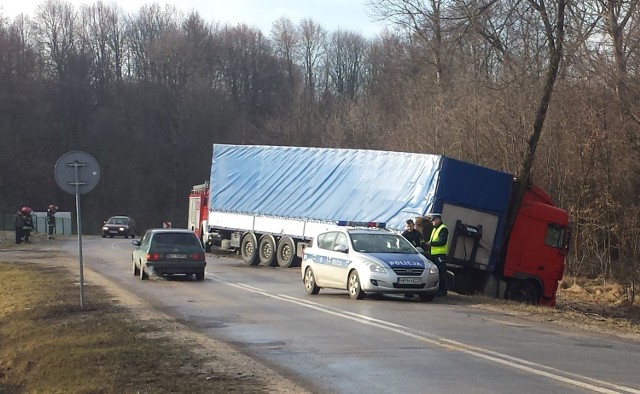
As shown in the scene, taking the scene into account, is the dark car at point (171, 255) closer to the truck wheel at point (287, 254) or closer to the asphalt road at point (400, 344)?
the asphalt road at point (400, 344)

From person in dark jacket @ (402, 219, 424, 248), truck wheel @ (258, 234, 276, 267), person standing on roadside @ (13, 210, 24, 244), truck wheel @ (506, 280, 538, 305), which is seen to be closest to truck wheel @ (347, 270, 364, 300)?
person in dark jacket @ (402, 219, 424, 248)

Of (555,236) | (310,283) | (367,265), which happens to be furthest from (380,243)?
(555,236)

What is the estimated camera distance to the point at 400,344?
12.4 meters

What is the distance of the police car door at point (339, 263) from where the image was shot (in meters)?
19.3

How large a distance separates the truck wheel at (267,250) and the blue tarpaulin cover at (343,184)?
2.93 ft

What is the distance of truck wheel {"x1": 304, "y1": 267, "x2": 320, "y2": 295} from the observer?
20527 mm

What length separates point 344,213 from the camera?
89.7ft

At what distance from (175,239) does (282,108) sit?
2462 inches

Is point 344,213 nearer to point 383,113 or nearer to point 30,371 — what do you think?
point 30,371

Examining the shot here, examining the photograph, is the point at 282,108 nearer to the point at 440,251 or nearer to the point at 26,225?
the point at 26,225

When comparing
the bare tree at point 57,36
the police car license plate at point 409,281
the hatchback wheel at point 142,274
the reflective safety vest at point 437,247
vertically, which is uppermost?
the bare tree at point 57,36

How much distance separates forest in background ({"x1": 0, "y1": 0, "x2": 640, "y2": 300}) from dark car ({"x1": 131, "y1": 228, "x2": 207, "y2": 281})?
10558 millimetres

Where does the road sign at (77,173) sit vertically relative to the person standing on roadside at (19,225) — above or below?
above

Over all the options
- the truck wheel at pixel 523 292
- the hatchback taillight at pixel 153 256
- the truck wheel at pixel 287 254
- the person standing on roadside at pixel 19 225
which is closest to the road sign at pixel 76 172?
the hatchback taillight at pixel 153 256
